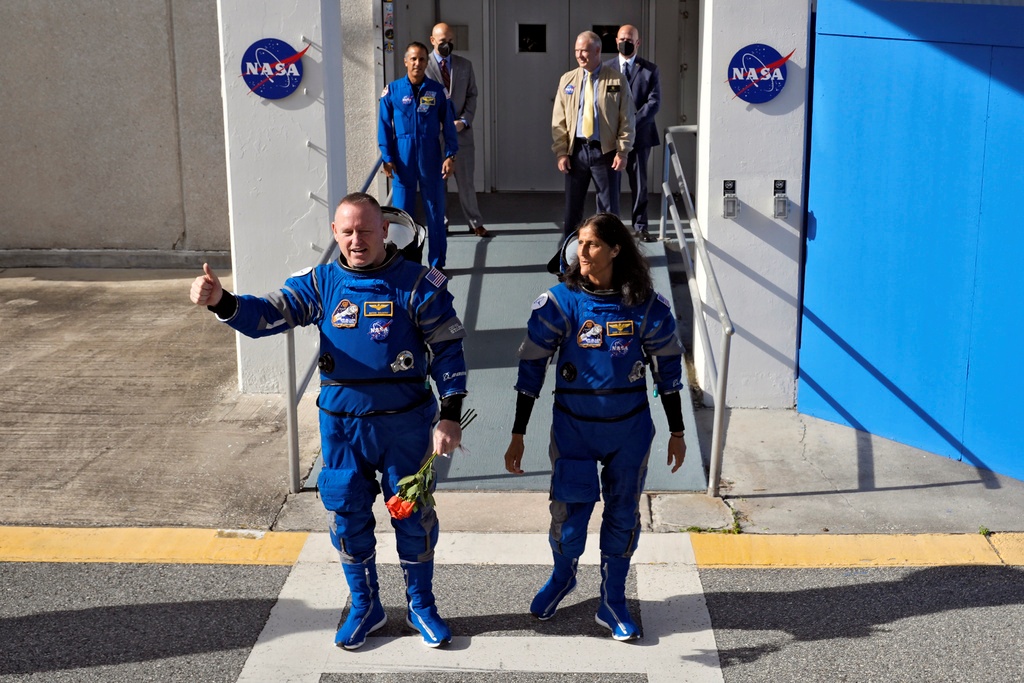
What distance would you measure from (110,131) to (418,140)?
523cm

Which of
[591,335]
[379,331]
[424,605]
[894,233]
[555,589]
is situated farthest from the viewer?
[894,233]

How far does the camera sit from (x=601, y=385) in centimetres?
489

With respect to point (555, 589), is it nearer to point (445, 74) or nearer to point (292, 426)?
point (292, 426)

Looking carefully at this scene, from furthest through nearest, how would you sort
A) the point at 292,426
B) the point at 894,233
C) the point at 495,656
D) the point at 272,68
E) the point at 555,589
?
the point at 272,68 → the point at 894,233 → the point at 292,426 → the point at 555,589 → the point at 495,656

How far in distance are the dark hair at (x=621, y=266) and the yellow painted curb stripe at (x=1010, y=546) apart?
2.58 meters

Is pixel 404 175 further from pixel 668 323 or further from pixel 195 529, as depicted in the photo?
pixel 668 323

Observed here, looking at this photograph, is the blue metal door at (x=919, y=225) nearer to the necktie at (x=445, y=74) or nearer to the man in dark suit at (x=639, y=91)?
the man in dark suit at (x=639, y=91)

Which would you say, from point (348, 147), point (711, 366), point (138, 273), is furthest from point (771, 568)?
point (138, 273)

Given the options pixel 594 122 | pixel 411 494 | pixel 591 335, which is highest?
pixel 594 122

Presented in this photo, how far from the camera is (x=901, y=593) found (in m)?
5.53

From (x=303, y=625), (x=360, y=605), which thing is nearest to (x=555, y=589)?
(x=360, y=605)

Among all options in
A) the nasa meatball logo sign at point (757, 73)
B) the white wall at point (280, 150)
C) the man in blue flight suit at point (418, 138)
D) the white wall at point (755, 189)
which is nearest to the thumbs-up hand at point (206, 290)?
the white wall at point (280, 150)

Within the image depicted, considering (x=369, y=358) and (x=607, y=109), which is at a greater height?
(x=607, y=109)

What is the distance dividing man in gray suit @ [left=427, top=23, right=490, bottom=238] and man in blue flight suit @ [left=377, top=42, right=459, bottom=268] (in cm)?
108
